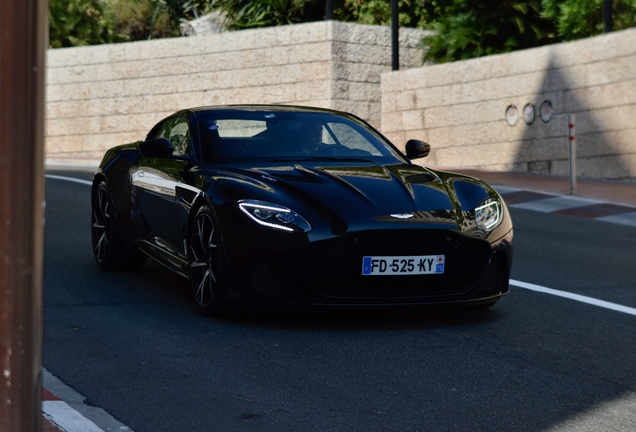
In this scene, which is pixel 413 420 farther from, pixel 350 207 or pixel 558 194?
pixel 558 194

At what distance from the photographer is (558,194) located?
1465 centimetres

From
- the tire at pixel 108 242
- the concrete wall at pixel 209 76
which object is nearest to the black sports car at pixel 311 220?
the tire at pixel 108 242

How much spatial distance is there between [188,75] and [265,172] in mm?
17990

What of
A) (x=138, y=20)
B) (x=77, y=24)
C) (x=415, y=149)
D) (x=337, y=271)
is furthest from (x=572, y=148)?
(x=138, y=20)

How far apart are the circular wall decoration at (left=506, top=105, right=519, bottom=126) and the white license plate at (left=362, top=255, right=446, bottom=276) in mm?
13130

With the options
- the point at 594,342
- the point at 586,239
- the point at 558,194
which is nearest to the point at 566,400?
the point at 594,342

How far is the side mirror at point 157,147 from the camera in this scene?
22.9ft

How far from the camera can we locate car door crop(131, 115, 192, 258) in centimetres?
697

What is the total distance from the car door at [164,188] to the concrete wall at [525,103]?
10.4m

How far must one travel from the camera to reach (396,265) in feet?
19.5

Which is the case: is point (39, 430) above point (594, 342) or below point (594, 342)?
above

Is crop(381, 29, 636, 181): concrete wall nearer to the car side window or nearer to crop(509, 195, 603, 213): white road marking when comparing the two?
crop(509, 195, 603, 213): white road marking

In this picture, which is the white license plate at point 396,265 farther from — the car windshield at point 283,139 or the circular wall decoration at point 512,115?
the circular wall decoration at point 512,115

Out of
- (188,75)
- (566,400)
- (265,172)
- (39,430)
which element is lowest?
(566,400)
